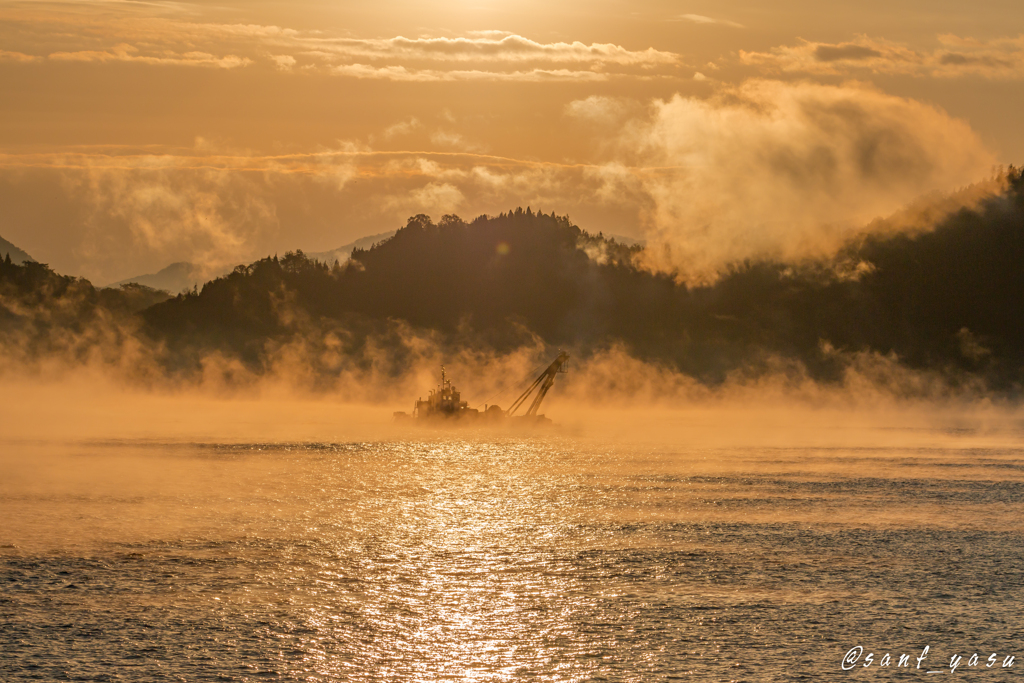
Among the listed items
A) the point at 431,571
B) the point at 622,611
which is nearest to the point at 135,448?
the point at 431,571

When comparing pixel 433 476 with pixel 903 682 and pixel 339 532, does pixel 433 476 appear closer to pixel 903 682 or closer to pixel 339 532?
pixel 339 532

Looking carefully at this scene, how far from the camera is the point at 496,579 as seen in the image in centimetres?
5888

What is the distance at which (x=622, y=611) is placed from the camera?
2018 inches

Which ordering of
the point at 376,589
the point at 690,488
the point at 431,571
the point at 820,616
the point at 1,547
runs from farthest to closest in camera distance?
the point at 690,488, the point at 1,547, the point at 431,571, the point at 376,589, the point at 820,616

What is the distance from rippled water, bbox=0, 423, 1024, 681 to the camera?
43281 millimetres

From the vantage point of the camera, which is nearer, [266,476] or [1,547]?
[1,547]

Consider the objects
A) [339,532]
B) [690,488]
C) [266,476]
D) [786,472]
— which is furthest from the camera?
[786,472]

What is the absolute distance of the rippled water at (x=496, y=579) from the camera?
4328cm

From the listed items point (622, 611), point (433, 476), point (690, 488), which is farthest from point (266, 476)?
Result: point (622, 611)

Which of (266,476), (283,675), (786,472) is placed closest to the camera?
(283,675)

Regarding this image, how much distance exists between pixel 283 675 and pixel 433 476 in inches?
3494

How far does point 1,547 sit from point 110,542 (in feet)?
20.3

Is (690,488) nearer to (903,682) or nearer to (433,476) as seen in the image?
(433,476)

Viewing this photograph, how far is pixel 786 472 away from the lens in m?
142
